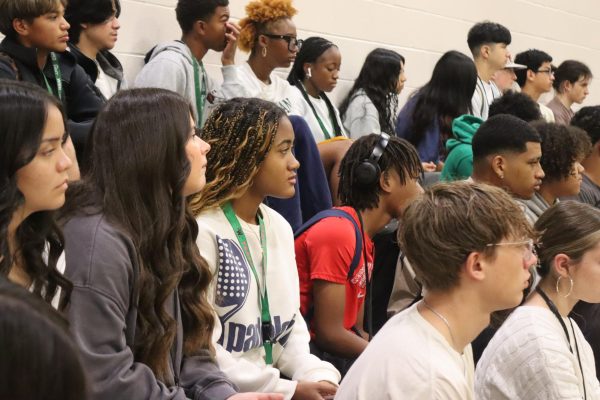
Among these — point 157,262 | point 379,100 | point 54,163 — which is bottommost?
point 379,100

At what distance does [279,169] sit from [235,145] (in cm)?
15

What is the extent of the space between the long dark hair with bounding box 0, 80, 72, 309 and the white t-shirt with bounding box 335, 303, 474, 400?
0.62 m

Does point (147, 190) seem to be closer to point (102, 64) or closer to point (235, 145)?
point (235, 145)

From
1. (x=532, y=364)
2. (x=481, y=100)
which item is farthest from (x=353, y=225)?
(x=481, y=100)

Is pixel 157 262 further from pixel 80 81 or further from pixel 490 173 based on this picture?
pixel 490 173

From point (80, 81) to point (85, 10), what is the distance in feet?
2.07

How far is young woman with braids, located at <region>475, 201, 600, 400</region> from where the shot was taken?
2484 mm

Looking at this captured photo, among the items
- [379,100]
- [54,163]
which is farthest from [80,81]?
[379,100]

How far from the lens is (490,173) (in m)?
3.97

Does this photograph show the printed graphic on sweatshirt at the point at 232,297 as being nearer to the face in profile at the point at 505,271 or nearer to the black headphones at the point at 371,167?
the face in profile at the point at 505,271

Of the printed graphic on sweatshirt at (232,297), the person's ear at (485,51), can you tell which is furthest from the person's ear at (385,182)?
the person's ear at (485,51)

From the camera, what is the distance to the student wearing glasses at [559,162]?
4.14 metres

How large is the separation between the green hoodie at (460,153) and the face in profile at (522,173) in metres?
0.38

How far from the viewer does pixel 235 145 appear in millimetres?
2713
